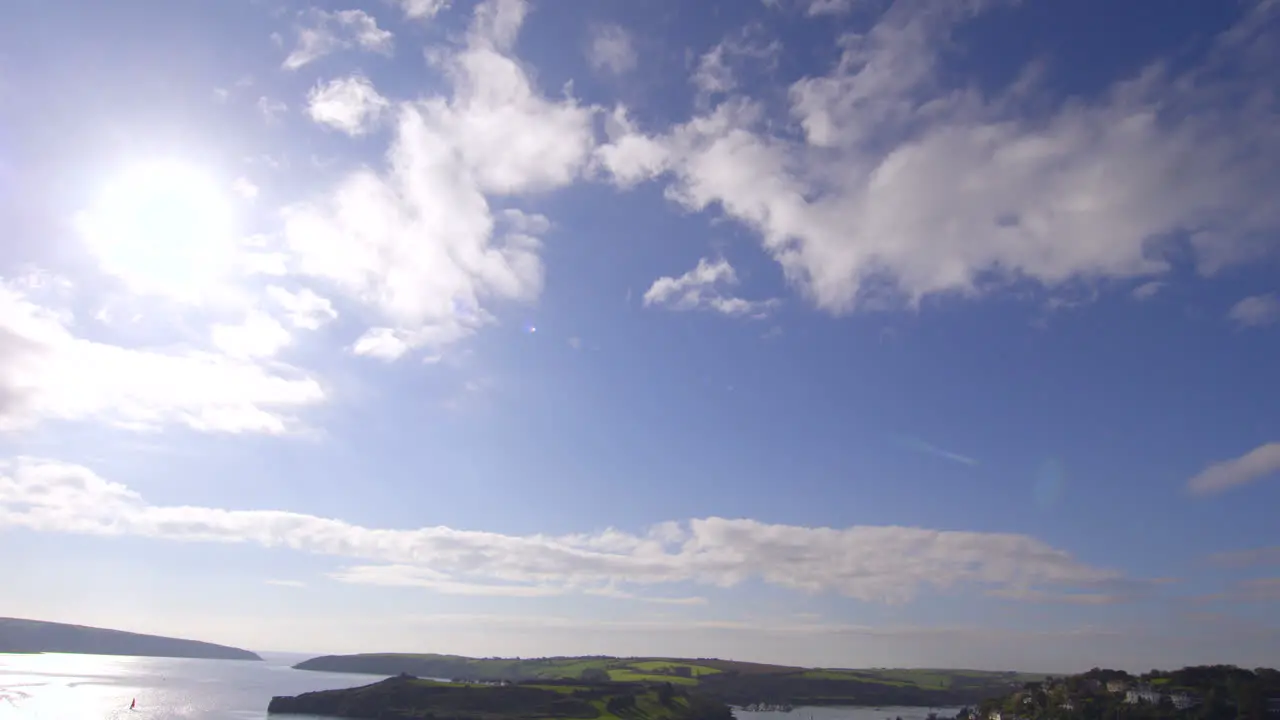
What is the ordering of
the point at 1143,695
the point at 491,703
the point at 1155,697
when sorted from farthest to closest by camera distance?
1. the point at 491,703
2. the point at 1143,695
3. the point at 1155,697

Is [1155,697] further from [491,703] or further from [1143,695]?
[491,703]

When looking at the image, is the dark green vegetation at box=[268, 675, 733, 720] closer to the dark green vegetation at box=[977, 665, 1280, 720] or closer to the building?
the dark green vegetation at box=[977, 665, 1280, 720]

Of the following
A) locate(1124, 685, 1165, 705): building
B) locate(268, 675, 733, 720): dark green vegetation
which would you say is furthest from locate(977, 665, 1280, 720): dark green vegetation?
locate(268, 675, 733, 720): dark green vegetation

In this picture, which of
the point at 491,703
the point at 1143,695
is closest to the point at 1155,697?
the point at 1143,695

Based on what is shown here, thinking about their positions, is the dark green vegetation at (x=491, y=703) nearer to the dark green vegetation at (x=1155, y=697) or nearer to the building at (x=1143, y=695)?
the dark green vegetation at (x=1155, y=697)

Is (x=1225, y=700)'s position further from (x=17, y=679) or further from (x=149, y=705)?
(x=17, y=679)

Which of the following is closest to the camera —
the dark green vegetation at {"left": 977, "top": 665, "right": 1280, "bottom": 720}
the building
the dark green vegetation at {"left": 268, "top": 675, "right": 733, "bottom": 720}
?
the dark green vegetation at {"left": 977, "top": 665, "right": 1280, "bottom": 720}
